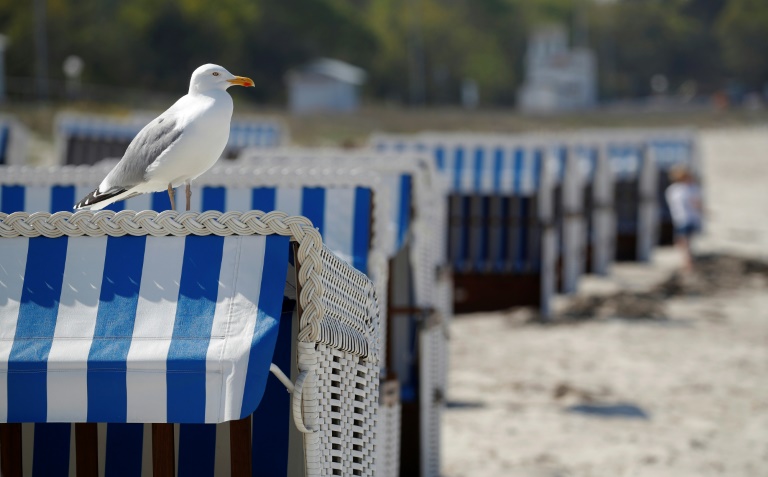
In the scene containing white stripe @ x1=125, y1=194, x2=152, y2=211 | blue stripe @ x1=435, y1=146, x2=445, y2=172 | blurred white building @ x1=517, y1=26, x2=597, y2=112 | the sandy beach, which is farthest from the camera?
blurred white building @ x1=517, y1=26, x2=597, y2=112

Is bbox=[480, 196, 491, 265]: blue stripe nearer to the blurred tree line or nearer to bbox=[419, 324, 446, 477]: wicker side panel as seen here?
bbox=[419, 324, 446, 477]: wicker side panel

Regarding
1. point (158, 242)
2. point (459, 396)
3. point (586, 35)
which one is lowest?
point (459, 396)

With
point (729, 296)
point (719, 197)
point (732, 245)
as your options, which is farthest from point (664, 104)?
point (729, 296)

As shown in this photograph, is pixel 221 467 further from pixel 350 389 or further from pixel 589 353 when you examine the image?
pixel 589 353

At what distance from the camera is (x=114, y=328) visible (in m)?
2.49

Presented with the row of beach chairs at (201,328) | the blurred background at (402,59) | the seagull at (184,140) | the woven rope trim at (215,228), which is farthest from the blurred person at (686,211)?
the blurred background at (402,59)

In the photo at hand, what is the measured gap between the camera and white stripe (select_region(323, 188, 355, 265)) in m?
4.24

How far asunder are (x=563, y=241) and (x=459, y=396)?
13.7 ft

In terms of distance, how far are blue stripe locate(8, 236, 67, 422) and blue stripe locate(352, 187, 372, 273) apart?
173cm

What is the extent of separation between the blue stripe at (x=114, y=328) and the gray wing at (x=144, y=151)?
1.35ft

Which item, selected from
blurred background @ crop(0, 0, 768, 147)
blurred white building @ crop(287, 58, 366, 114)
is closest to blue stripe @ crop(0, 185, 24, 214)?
blurred background @ crop(0, 0, 768, 147)

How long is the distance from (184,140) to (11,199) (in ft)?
6.55

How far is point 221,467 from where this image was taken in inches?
125

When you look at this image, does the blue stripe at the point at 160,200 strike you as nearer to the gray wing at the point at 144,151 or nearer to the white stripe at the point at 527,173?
the gray wing at the point at 144,151
